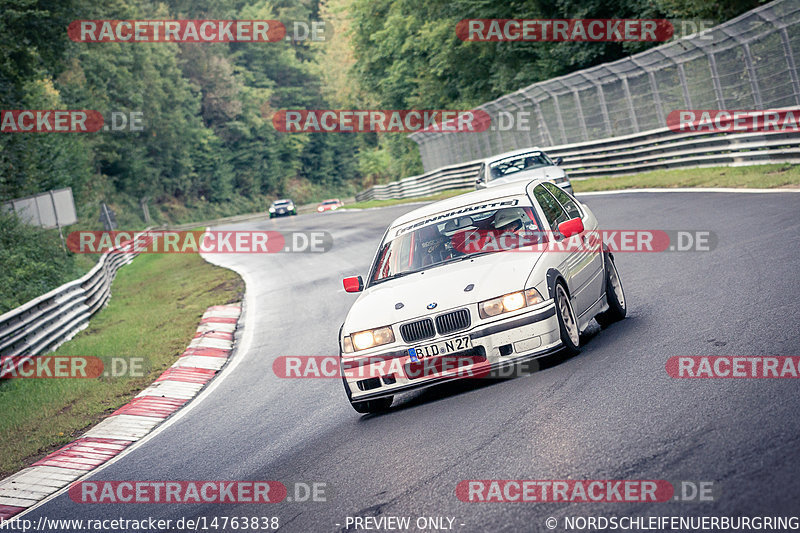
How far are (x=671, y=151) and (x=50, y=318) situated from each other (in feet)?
57.2

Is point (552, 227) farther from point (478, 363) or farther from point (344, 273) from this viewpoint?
point (344, 273)

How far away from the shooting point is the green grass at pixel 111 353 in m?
10.5

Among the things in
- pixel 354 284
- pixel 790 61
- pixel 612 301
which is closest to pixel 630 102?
pixel 790 61

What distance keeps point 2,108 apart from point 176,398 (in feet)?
80.6

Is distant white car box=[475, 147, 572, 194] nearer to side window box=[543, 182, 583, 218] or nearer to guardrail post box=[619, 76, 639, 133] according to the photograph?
guardrail post box=[619, 76, 639, 133]

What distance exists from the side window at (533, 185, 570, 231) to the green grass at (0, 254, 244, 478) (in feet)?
18.1

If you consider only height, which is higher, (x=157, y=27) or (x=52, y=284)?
(x=157, y=27)

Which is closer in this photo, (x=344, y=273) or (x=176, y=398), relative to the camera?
(x=176, y=398)

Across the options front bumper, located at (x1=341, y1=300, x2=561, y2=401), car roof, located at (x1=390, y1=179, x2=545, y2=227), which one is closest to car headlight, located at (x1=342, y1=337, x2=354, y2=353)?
front bumper, located at (x1=341, y1=300, x2=561, y2=401)

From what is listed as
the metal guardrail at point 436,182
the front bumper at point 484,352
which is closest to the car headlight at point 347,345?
the front bumper at point 484,352

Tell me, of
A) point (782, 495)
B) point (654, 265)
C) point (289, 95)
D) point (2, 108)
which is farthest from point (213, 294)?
point (289, 95)

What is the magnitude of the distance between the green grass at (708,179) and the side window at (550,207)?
31.4 ft

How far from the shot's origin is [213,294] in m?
21.2

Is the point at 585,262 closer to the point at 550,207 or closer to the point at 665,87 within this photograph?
the point at 550,207
